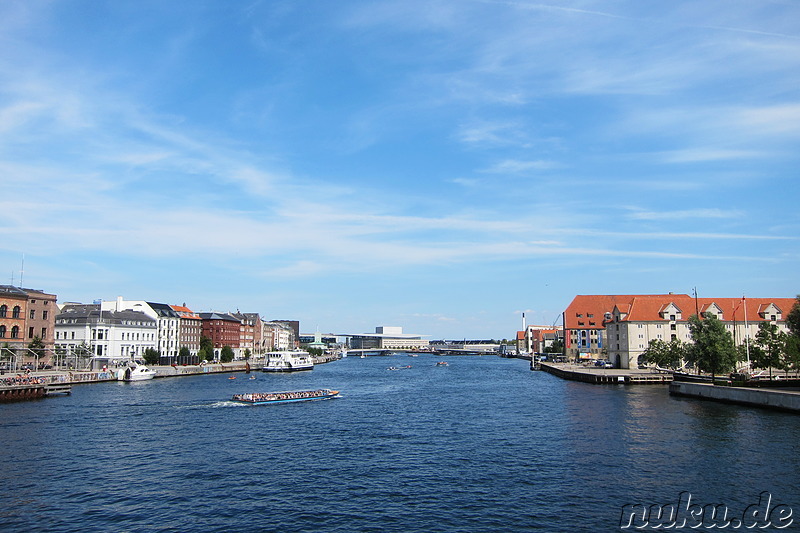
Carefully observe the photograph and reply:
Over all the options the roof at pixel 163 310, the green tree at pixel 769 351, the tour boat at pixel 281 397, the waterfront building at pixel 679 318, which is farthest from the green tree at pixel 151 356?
the green tree at pixel 769 351

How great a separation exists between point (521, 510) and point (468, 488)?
5108mm

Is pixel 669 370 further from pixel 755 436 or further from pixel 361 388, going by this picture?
pixel 755 436

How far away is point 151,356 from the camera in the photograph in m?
150

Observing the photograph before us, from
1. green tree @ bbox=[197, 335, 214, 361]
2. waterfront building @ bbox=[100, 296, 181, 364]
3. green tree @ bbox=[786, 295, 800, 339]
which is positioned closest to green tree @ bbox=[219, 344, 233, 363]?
green tree @ bbox=[197, 335, 214, 361]

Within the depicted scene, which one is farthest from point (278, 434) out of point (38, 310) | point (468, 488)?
point (38, 310)

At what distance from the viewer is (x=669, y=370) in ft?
403

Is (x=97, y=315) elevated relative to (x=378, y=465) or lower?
elevated

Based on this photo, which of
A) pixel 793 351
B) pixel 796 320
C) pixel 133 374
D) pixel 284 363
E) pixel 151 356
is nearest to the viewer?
pixel 793 351

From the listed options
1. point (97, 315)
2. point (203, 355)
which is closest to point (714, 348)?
point (97, 315)

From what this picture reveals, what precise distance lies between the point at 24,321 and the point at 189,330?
2965 inches

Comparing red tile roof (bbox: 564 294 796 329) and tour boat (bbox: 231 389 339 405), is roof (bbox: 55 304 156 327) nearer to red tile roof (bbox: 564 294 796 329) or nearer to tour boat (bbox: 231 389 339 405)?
tour boat (bbox: 231 389 339 405)

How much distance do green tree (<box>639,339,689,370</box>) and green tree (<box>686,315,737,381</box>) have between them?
19.3m

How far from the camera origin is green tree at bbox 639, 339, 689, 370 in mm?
118312

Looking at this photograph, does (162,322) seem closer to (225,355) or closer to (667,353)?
(225,355)
